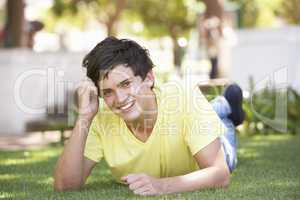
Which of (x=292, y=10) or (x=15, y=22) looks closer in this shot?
(x=15, y=22)

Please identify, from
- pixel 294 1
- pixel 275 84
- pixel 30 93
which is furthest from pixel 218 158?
pixel 294 1

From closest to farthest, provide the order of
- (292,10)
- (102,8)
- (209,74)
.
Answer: (209,74) < (292,10) < (102,8)

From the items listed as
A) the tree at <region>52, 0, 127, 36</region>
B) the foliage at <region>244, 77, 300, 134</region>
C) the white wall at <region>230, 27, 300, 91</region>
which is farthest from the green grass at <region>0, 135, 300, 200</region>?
the tree at <region>52, 0, 127, 36</region>

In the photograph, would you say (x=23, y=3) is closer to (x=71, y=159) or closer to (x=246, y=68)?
(x=246, y=68)

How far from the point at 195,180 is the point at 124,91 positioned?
658 mm

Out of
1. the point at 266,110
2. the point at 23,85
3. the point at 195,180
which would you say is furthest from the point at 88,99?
the point at 23,85

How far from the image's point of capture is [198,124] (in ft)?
14.8

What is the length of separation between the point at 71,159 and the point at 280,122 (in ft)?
21.0

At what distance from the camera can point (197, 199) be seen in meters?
4.20

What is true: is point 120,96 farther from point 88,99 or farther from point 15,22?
point 15,22

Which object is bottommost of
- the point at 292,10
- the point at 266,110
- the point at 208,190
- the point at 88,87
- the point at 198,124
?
the point at 208,190

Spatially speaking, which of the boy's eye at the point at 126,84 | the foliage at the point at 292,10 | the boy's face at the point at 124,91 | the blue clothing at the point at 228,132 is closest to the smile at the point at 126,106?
the boy's face at the point at 124,91

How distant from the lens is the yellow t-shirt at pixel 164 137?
4531 mm

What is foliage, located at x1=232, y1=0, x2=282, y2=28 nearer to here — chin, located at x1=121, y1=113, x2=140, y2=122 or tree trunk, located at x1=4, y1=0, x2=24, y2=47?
tree trunk, located at x1=4, y1=0, x2=24, y2=47
